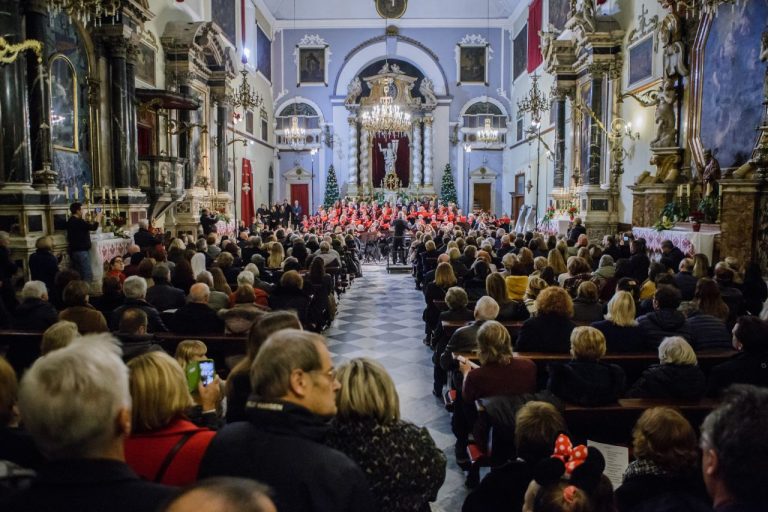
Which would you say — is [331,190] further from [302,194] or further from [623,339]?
[623,339]

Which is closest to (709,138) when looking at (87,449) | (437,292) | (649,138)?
(649,138)

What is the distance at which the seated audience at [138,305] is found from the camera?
5060 mm

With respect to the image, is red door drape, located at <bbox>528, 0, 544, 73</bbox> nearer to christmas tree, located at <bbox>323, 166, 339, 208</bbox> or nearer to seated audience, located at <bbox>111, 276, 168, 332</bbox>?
christmas tree, located at <bbox>323, 166, 339, 208</bbox>

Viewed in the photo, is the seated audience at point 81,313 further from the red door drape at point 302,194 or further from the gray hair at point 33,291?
the red door drape at point 302,194

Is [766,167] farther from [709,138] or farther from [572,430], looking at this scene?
[572,430]

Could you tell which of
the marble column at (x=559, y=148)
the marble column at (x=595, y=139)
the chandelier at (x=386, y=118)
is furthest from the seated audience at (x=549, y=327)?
the chandelier at (x=386, y=118)

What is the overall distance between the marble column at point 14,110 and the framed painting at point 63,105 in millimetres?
993

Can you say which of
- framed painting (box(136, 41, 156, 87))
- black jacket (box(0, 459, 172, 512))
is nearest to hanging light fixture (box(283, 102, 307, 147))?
framed painting (box(136, 41, 156, 87))

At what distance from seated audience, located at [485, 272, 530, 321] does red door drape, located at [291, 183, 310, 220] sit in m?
22.2

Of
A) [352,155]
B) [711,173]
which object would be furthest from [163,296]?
[352,155]

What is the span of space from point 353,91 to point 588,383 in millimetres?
24174

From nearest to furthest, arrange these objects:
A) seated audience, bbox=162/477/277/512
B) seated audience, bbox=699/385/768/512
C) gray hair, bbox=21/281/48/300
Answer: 1. seated audience, bbox=162/477/277/512
2. seated audience, bbox=699/385/768/512
3. gray hair, bbox=21/281/48/300

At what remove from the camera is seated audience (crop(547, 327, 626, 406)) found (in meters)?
3.44

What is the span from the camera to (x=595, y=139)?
1510 cm
